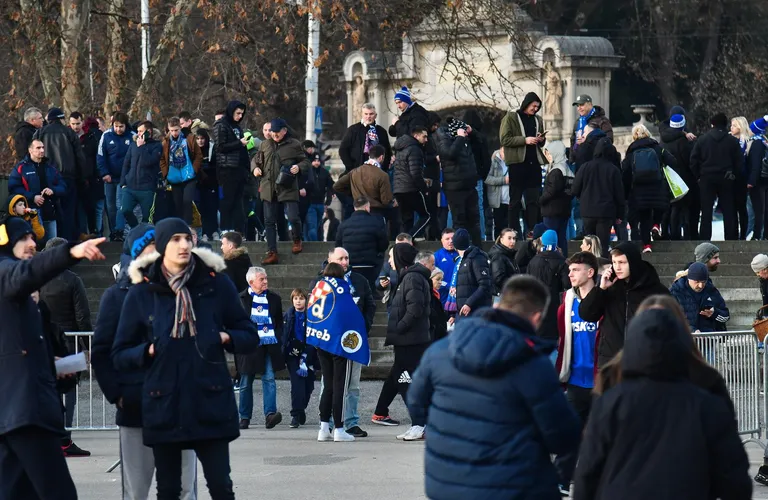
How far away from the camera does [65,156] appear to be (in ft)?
65.4

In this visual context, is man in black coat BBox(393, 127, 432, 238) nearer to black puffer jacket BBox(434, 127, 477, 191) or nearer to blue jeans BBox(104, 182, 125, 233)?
black puffer jacket BBox(434, 127, 477, 191)

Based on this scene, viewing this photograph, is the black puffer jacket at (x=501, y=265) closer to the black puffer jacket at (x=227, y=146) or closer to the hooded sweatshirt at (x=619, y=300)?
the black puffer jacket at (x=227, y=146)

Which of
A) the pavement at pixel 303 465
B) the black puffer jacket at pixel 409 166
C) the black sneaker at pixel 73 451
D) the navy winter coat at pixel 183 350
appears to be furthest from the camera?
the black puffer jacket at pixel 409 166

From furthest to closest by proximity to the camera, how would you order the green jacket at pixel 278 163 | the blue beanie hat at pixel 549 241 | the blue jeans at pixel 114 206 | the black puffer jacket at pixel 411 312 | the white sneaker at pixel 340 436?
the blue jeans at pixel 114 206
the green jacket at pixel 278 163
the blue beanie hat at pixel 549 241
the black puffer jacket at pixel 411 312
the white sneaker at pixel 340 436

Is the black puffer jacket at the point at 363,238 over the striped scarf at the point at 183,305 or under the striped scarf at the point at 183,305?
under

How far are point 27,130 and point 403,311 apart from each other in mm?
7780

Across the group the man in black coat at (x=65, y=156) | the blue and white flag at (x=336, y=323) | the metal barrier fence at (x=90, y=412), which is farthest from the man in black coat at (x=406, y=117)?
the blue and white flag at (x=336, y=323)

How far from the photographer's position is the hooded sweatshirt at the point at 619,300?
9.94 meters

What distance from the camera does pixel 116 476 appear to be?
11469mm

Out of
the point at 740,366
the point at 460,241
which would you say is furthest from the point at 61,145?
the point at 740,366

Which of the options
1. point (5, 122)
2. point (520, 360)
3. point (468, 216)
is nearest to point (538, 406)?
point (520, 360)

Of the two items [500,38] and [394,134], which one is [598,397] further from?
[500,38]

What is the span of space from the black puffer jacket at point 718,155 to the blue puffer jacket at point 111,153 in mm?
7092

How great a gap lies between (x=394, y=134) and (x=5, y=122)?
17715 millimetres
